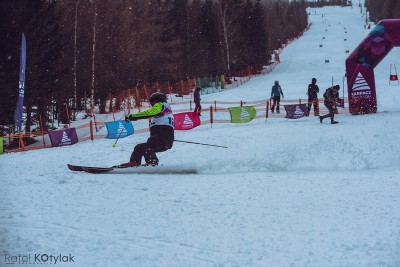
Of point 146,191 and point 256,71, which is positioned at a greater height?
point 256,71

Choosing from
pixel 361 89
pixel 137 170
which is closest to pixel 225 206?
pixel 137 170

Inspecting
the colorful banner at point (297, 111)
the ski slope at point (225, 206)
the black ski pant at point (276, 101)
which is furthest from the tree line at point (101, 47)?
the colorful banner at point (297, 111)

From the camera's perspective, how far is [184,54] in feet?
161

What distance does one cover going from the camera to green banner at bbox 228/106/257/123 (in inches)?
717

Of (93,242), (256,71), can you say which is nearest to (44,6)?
(93,242)

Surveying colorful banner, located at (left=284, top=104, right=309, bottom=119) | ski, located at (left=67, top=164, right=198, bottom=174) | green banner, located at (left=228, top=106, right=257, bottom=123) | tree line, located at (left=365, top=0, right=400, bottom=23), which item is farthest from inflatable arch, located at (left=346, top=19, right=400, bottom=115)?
tree line, located at (left=365, top=0, right=400, bottom=23)

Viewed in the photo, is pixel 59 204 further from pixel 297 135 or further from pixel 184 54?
pixel 184 54

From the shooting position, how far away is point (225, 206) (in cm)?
691

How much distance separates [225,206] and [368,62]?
12.7 meters

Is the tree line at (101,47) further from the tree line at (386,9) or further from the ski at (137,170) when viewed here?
the tree line at (386,9)

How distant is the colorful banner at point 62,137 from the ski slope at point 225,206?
2518 mm

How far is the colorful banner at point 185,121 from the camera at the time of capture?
1756 centimetres

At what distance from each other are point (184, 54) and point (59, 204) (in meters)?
43.4

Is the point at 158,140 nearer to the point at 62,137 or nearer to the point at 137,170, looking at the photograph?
the point at 137,170
